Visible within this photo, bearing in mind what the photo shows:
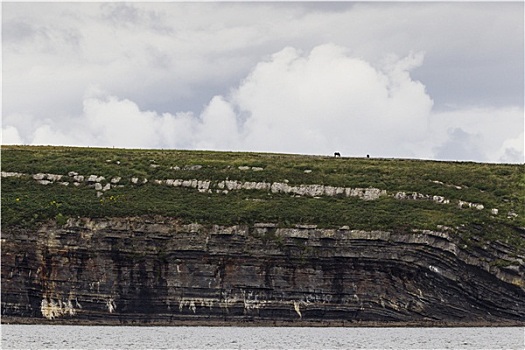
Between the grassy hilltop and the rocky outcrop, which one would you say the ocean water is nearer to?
the grassy hilltop

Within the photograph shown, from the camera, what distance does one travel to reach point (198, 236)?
109 meters

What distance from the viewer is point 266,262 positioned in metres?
108

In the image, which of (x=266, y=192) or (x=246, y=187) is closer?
(x=266, y=192)

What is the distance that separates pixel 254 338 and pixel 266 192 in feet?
90.6

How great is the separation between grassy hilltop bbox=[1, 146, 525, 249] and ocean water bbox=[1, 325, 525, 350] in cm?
1038

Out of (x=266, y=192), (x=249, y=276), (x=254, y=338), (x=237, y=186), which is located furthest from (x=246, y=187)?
(x=254, y=338)

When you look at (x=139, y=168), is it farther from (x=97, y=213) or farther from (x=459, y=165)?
(x=459, y=165)

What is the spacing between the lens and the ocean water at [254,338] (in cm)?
8244

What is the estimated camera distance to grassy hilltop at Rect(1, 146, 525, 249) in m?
111

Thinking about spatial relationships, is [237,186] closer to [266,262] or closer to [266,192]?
[266,192]

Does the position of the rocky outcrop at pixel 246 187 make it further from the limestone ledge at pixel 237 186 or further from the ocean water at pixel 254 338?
the ocean water at pixel 254 338

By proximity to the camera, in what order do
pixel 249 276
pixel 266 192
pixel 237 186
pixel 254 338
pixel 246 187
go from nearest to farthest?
pixel 254 338
pixel 249 276
pixel 266 192
pixel 246 187
pixel 237 186

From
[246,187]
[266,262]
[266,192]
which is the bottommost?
[266,262]

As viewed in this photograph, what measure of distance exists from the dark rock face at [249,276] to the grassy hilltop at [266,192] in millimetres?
2152
